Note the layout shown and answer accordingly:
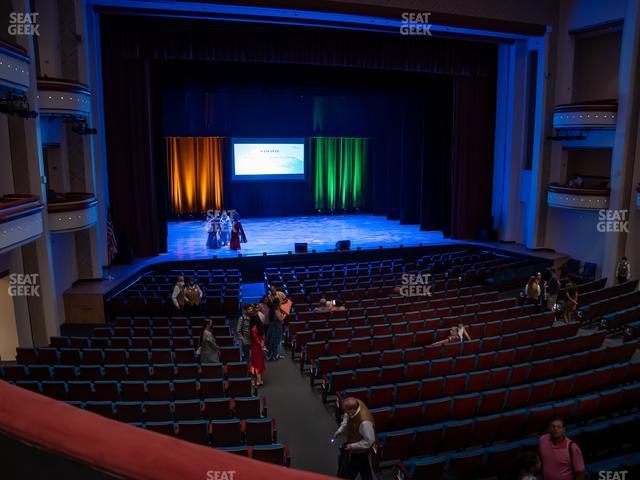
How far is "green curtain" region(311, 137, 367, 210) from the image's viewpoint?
27.0 meters

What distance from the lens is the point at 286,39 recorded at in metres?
17.1

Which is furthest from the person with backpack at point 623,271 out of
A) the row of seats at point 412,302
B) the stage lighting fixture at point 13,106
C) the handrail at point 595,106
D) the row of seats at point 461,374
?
the stage lighting fixture at point 13,106

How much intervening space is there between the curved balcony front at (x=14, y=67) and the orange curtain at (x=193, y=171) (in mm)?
14444

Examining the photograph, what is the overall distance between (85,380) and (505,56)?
18570 millimetres

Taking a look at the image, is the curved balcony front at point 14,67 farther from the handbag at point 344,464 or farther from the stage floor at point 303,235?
the handbag at point 344,464

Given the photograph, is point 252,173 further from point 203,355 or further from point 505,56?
point 203,355

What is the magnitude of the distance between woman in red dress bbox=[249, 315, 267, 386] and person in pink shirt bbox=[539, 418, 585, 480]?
4728mm

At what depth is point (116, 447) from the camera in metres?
0.91

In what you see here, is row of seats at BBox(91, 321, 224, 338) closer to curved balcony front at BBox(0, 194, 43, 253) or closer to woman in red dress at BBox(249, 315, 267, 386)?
woman in red dress at BBox(249, 315, 267, 386)

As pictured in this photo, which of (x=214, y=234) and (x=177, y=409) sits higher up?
(x=214, y=234)

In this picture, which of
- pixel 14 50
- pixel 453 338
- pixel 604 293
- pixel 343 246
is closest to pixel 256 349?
pixel 453 338
